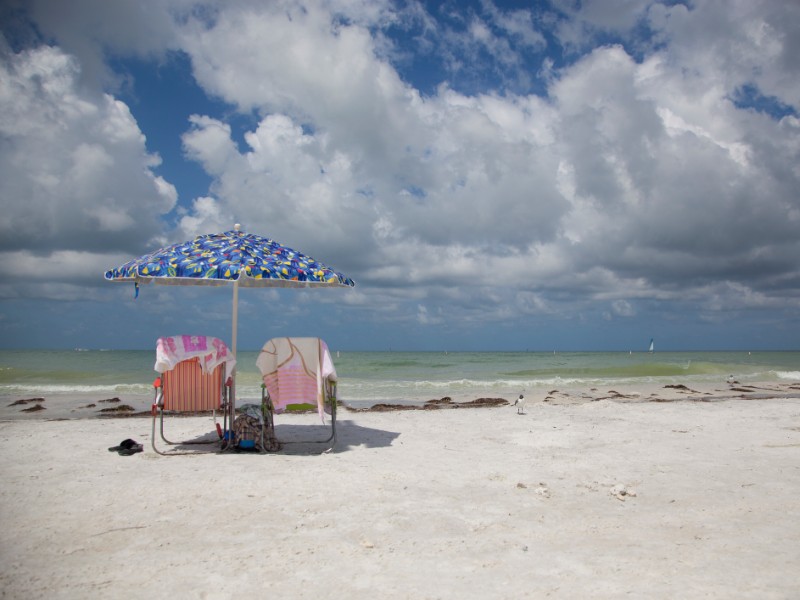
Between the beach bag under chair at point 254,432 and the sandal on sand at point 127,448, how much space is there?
1111 mm

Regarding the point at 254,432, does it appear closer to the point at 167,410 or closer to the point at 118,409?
the point at 167,410

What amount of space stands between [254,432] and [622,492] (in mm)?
4155

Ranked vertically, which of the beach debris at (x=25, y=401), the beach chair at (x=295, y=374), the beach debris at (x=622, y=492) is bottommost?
the beach debris at (x=622, y=492)

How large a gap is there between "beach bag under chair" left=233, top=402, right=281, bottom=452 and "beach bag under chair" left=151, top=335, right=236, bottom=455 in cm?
29

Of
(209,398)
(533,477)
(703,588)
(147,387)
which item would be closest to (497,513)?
(533,477)

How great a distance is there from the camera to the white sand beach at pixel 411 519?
3.01m

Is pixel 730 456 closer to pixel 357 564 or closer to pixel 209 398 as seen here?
pixel 357 564

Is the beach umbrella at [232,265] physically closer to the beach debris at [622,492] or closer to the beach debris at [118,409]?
the beach debris at [622,492]

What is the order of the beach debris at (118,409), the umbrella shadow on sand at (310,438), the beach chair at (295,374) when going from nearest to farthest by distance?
the beach chair at (295,374) → the umbrella shadow on sand at (310,438) → the beach debris at (118,409)

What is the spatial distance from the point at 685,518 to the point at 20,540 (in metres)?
4.65

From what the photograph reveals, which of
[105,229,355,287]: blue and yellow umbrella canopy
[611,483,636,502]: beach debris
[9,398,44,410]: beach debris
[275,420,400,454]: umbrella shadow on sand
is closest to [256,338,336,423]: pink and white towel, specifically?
[275,420,400,454]: umbrella shadow on sand

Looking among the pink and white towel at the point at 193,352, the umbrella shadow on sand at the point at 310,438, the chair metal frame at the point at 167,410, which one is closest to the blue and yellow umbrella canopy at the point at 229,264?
the pink and white towel at the point at 193,352

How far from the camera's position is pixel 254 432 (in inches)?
261

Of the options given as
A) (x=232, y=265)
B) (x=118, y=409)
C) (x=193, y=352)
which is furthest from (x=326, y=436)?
(x=118, y=409)
